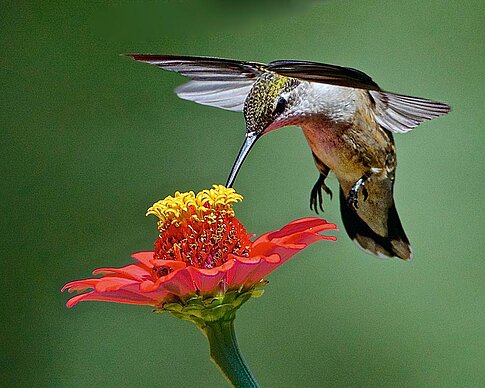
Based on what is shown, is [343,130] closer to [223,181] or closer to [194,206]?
[194,206]

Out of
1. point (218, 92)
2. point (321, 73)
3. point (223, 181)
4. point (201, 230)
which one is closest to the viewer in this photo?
point (321, 73)

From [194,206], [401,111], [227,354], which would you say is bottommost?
[227,354]

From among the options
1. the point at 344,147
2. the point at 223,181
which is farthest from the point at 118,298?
the point at 223,181

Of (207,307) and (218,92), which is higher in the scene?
(218,92)

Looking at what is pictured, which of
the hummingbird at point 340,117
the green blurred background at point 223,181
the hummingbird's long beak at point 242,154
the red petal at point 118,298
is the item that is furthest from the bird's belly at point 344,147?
the green blurred background at point 223,181

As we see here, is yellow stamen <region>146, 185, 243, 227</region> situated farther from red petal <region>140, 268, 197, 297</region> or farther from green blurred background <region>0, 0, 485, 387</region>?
green blurred background <region>0, 0, 485, 387</region>

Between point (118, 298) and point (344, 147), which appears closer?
point (118, 298)
